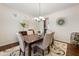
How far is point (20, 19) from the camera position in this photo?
166cm

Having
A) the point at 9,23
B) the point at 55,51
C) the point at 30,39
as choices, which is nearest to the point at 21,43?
the point at 30,39

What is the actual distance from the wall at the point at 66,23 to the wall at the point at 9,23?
0.35m

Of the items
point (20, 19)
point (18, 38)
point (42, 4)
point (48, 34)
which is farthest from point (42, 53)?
point (42, 4)

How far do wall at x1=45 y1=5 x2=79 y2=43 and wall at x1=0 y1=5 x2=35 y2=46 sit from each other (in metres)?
0.35

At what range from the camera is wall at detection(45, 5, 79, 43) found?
64.4 inches

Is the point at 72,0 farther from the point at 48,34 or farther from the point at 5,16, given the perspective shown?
the point at 5,16

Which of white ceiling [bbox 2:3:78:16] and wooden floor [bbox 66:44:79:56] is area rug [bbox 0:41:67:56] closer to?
wooden floor [bbox 66:44:79:56]

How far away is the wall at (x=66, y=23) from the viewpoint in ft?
5.37

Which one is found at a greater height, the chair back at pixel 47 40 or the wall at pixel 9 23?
the wall at pixel 9 23

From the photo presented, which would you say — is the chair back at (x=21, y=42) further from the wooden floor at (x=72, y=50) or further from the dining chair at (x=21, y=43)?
the wooden floor at (x=72, y=50)

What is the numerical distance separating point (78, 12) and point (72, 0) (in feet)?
0.76

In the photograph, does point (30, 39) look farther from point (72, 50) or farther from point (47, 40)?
point (72, 50)

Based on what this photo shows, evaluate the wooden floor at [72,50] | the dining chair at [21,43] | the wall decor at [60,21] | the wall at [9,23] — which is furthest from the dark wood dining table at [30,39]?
the wooden floor at [72,50]

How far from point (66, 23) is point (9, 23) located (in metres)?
0.98
